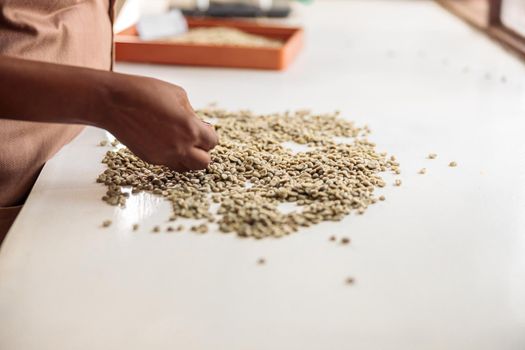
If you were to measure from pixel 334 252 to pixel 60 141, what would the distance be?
61 centimetres

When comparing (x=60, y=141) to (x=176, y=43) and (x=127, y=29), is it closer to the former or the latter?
(x=176, y=43)

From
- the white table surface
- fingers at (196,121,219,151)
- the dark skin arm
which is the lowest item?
the white table surface

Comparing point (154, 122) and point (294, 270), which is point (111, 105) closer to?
point (154, 122)

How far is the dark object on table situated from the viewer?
2.71 meters

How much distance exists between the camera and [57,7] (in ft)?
4.12

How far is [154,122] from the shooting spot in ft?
3.29

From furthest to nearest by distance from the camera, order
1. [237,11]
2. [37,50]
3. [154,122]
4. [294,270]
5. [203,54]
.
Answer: [237,11]
[203,54]
[37,50]
[154,122]
[294,270]

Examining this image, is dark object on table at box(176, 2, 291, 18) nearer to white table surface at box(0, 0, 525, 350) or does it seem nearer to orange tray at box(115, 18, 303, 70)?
orange tray at box(115, 18, 303, 70)

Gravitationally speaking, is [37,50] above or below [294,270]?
above

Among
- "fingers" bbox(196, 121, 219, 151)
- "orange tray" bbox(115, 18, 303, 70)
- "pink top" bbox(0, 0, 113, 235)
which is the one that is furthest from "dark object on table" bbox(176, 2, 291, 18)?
"fingers" bbox(196, 121, 219, 151)

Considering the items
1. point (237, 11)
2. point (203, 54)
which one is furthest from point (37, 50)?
point (237, 11)

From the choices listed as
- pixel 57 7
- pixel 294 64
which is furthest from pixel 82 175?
pixel 294 64

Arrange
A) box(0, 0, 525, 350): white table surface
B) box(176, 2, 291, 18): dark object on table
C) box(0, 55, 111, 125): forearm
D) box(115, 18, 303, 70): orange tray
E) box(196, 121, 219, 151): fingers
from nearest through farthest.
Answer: box(0, 0, 525, 350): white table surface
box(0, 55, 111, 125): forearm
box(196, 121, 219, 151): fingers
box(115, 18, 303, 70): orange tray
box(176, 2, 291, 18): dark object on table

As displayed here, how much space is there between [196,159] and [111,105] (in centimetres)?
18
